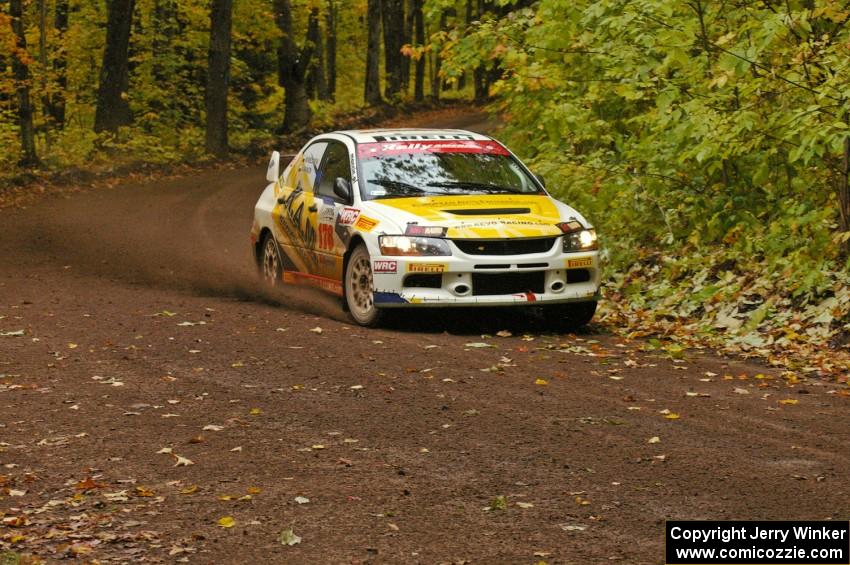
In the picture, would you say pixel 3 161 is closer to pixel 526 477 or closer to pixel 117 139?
pixel 117 139

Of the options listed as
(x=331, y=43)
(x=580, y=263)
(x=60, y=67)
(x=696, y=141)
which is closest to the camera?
(x=580, y=263)

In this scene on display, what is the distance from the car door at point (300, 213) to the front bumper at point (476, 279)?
1.67m

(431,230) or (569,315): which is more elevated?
(431,230)

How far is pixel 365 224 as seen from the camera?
11273mm

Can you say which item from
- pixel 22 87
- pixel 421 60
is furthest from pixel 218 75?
pixel 421 60

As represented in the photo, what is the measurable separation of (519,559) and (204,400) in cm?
363

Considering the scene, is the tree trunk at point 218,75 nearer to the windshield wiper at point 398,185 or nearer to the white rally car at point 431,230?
the white rally car at point 431,230

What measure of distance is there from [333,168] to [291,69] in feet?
74.5

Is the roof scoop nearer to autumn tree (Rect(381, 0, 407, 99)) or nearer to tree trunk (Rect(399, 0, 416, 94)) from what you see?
autumn tree (Rect(381, 0, 407, 99))

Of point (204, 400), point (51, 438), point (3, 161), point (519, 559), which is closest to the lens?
point (519, 559)

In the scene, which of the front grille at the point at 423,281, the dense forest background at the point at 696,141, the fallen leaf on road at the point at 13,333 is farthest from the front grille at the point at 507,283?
the fallen leaf on road at the point at 13,333

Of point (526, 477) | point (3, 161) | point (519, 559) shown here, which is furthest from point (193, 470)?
point (3, 161)

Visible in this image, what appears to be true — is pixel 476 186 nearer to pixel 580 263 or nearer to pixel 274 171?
pixel 580 263

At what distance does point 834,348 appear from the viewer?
33.4ft
